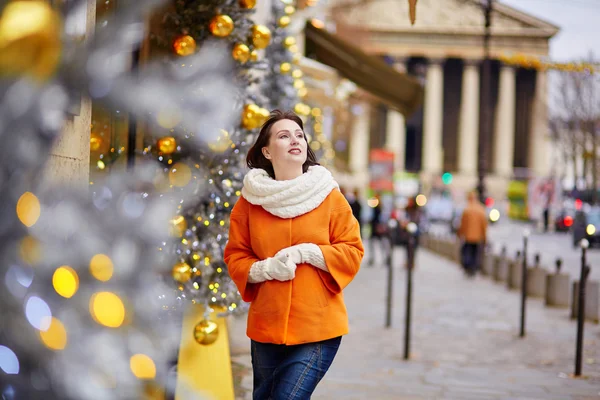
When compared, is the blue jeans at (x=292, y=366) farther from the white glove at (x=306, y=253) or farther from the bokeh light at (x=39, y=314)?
the bokeh light at (x=39, y=314)

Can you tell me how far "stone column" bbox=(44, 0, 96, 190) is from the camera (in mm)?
1171

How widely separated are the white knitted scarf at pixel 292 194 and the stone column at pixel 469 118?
78327mm

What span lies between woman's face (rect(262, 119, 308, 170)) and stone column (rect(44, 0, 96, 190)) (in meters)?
0.77

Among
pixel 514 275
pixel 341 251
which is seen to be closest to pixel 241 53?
pixel 341 251

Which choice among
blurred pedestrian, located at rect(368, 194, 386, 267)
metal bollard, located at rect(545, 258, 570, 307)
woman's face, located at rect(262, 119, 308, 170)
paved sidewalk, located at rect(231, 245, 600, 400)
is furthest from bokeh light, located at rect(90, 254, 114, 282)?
Answer: blurred pedestrian, located at rect(368, 194, 386, 267)

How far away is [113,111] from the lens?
1.16m

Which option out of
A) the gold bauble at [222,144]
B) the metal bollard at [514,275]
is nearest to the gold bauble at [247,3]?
the gold bauble at [222,144]

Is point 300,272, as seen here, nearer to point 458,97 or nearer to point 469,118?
point 469,118

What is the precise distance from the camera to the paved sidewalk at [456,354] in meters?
6.71

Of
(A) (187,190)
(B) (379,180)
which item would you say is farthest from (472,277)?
(A) (187,190)

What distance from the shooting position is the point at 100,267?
1.10 meters

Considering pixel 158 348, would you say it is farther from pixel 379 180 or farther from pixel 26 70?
pixel 379 180

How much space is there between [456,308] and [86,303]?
12.3m

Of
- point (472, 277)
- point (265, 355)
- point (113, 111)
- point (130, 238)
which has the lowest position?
point (472, 277)
